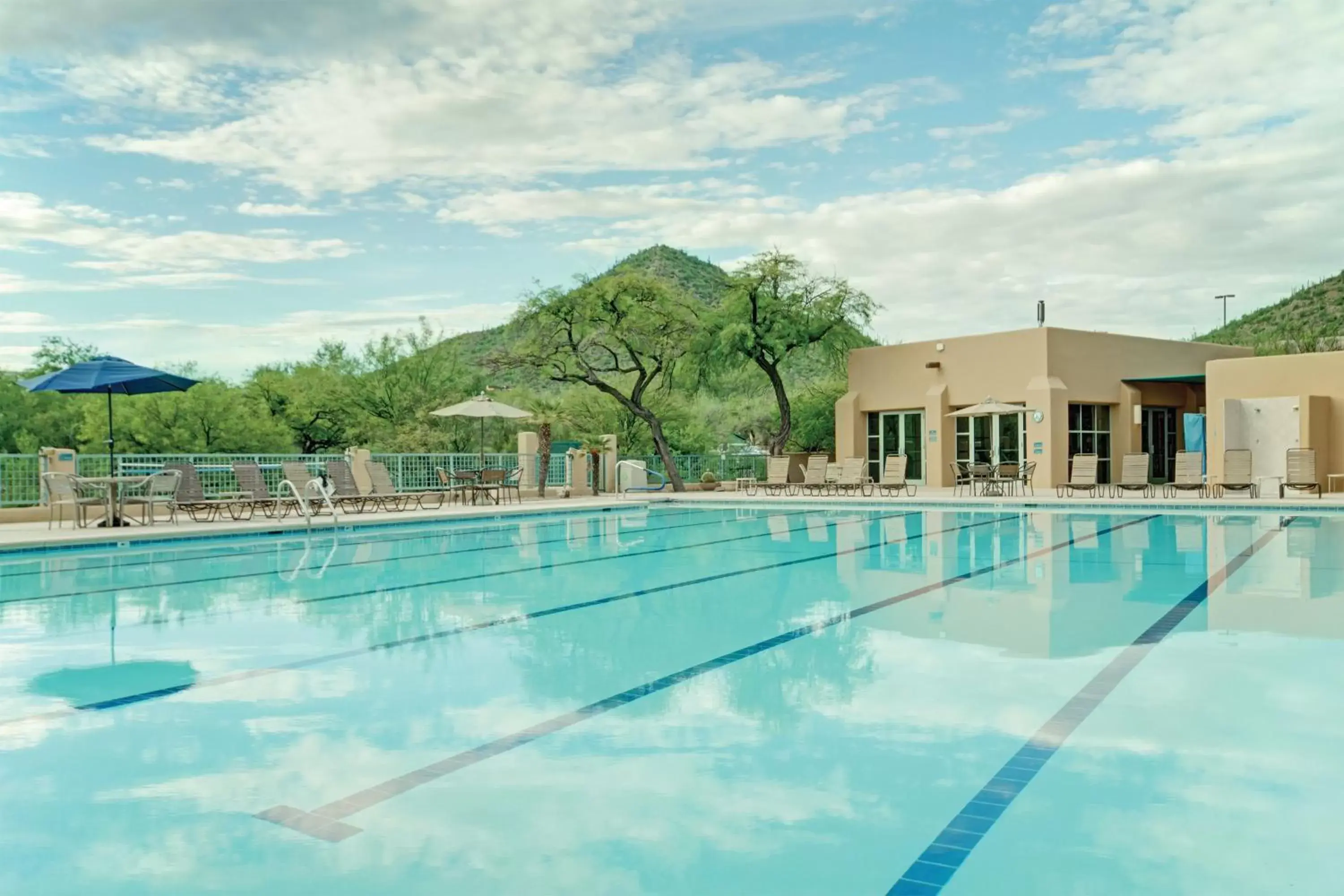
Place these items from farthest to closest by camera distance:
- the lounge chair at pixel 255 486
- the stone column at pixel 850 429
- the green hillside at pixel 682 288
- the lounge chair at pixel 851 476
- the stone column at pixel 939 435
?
the green hillside at pixel 682 288, the stone column at pixel 850 429, the stone column at pixel 939 435, the lounge chair at pixel 851 476, the lounge chair at pixel 255 486

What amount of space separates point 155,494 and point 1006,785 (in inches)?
537

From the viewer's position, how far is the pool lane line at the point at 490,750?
3.24 m

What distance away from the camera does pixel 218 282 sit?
42562mm

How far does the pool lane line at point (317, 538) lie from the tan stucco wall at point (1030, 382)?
8.52 m

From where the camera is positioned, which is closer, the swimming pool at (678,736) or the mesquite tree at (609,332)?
the swimming pool at (678,736)

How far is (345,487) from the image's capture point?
16.6m

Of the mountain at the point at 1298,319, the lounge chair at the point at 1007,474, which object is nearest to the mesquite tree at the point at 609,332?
the lounge chair at the point at 1007,474

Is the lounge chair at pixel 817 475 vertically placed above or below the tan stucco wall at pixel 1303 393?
below

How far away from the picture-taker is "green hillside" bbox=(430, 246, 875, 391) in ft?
141

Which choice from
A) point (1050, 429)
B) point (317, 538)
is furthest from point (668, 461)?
point (317, 538)

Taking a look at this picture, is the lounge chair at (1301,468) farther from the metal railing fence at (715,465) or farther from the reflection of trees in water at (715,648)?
the reflection of trees in water at (715,648)

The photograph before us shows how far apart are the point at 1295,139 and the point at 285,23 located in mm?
23163

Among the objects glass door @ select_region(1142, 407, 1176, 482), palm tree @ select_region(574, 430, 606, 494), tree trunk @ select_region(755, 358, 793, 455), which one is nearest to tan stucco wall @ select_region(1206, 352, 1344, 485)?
glass door @ select_region(1142, 407, 1176, 482)

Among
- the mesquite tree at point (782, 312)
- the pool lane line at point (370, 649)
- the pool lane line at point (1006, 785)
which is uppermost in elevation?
the mesquite tree at point (782, 312)
